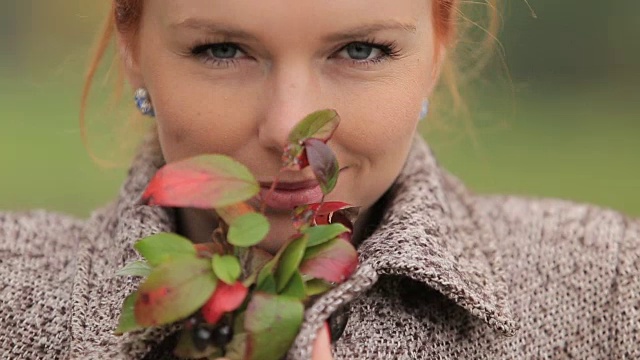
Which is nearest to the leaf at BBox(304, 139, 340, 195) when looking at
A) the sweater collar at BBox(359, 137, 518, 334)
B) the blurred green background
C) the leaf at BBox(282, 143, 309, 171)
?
the leaf at BBox(282, 143, 309, 171)

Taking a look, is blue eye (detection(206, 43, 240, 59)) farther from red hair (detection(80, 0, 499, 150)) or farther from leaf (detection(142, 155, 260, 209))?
leaf (detection(142, 155, 260, 209))

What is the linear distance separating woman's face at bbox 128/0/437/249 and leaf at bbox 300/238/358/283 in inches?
8.8

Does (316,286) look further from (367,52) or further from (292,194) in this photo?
(367,52)

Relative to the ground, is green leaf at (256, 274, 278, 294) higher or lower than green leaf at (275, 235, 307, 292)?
lower

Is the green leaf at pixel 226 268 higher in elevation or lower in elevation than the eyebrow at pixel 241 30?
lower

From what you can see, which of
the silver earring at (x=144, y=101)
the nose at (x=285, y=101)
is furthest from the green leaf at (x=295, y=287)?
the silver earring at (x=144, y=101)

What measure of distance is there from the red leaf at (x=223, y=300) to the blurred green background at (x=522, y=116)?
306 centimetres

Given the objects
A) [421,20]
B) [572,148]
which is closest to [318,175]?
[421,20]

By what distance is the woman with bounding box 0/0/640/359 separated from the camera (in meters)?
1.76

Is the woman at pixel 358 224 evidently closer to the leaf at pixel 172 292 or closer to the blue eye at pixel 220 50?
the blue eye at pixel 220 50

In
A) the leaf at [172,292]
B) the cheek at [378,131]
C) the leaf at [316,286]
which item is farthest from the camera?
the cheek at [378,131]

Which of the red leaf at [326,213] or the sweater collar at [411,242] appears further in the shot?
the sweater collar at [411,242]

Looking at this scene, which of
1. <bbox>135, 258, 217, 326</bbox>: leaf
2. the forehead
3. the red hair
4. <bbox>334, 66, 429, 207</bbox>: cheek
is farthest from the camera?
the red hair

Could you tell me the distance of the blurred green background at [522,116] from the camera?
5.24 m
